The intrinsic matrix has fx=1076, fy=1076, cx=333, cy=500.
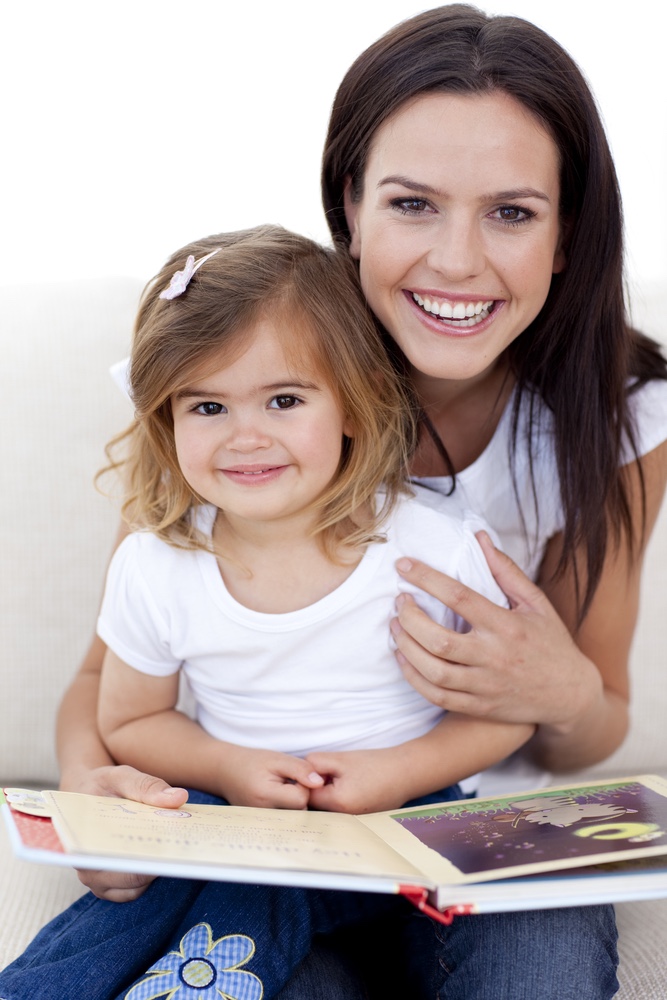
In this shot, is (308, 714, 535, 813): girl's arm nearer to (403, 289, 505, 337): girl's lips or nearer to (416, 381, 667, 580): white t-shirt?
(416, 381, 667, 580): white t-shirt

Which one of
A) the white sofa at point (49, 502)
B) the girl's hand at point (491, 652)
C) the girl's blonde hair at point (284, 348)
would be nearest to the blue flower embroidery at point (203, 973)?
the girl's hand at point (491, 652)

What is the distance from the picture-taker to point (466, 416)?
1511 mm

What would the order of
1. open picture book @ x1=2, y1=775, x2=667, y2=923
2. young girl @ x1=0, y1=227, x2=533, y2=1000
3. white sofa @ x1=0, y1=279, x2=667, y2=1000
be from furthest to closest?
1. white sofa @ x1=0, y1=279, x2=667, y2=1000
2. young girl @ x1=0, y1=227, x2=533, y2=1000
3. open picture book @ x1=2, y1=775, x2=667, y2=923

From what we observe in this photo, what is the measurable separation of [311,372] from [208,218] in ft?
3.98

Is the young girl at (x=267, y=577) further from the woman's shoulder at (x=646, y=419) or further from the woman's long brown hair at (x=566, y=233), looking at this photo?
the woman's shoulder at (x=646, y=419)

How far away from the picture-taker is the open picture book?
2.80 ft

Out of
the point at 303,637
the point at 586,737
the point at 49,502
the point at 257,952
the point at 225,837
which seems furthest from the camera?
the point at 49,502

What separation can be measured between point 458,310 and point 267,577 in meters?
0.40

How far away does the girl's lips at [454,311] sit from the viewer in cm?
127

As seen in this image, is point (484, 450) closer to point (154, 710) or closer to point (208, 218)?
point (154, 710)

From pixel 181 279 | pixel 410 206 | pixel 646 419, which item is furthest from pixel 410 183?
pixel 646 419

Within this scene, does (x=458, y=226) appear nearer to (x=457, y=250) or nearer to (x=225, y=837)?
(x=457, y=250)

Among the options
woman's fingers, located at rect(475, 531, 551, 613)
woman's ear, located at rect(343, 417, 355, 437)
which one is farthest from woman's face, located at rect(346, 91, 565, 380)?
woman's fingers, located at rect(475, 531, 551, 613)

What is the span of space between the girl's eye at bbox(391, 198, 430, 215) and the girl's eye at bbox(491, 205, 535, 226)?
0.08 metres
